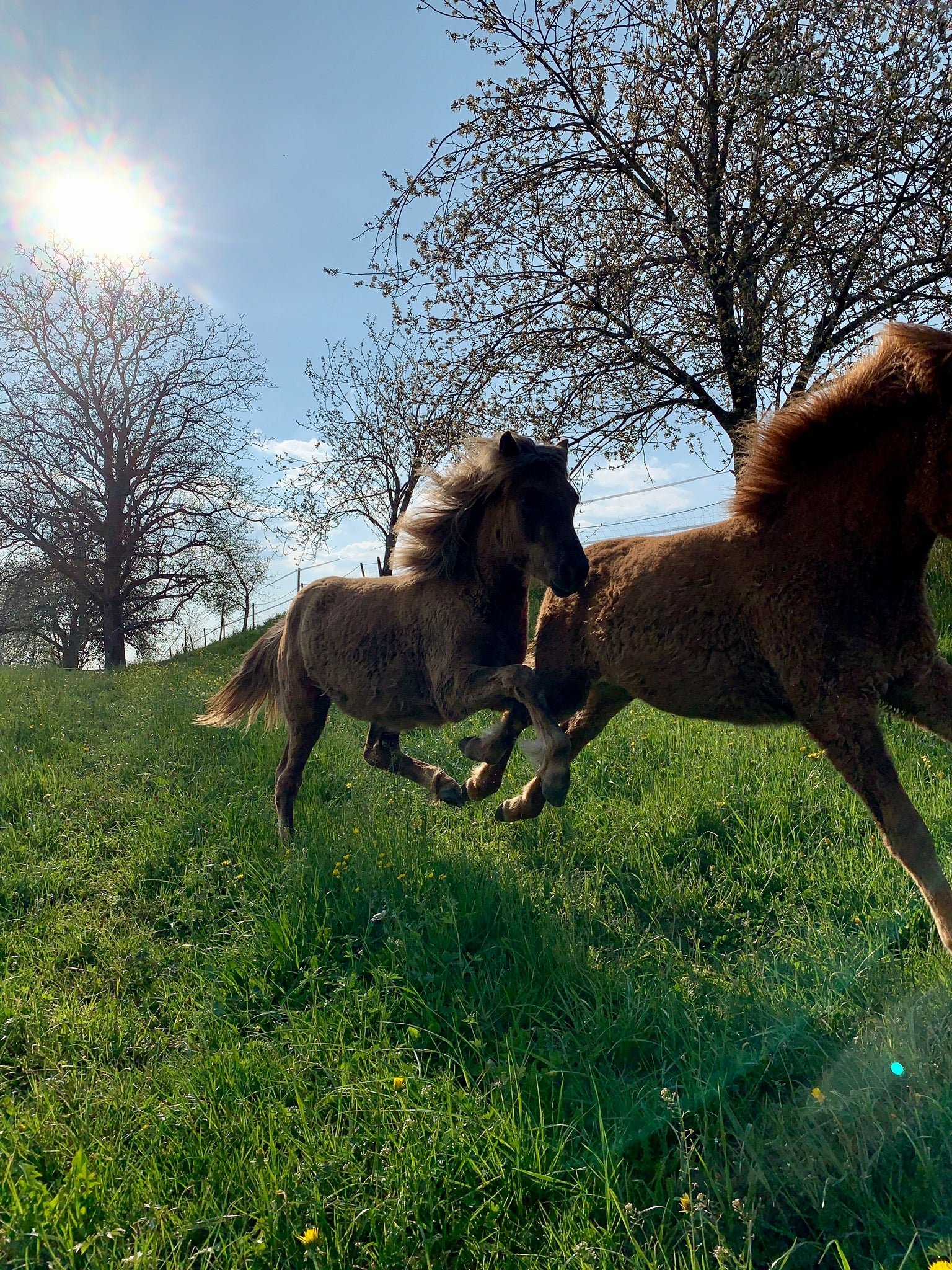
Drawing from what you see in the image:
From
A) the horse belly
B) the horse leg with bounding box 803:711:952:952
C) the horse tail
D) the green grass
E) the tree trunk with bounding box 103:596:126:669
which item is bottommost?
the green grass

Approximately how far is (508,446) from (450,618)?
93cm

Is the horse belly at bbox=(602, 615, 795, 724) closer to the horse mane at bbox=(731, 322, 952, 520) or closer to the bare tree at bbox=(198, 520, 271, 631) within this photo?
the horse mane at bbox=(731, 322, 952, 520)

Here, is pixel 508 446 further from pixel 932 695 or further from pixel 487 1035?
pixel 487 1035

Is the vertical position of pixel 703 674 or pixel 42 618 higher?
pixel 42 618

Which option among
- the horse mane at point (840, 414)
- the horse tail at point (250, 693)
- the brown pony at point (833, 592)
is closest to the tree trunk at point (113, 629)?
the horse tail at point (250, 693)

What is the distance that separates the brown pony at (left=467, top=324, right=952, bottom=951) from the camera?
282 cm

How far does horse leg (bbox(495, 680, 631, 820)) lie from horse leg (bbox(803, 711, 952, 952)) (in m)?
1.15

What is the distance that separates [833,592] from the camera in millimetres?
2957

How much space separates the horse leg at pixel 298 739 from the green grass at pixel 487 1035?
0.15 meters

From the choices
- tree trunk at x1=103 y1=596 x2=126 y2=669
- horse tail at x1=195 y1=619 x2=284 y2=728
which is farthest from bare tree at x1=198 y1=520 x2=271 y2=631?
horse tail at x1=195 y1=619 x2=284 y2=728

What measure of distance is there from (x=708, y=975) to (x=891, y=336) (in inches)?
104

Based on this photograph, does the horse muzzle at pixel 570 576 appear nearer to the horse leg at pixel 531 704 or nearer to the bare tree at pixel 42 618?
the horse leg at pixel 531 704

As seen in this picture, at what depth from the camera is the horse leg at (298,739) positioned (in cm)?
535

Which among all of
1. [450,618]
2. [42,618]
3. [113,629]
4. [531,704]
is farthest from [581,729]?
[42,618]
